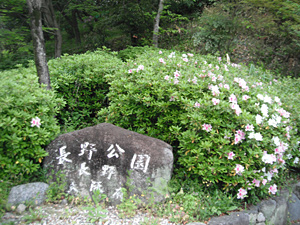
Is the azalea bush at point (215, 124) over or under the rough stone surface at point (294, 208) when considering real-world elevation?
over

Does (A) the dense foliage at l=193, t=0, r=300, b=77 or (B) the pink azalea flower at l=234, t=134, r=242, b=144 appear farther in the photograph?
(A) the dense foliage at l=193, t=0, r=300, b=77

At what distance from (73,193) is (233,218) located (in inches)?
75.6

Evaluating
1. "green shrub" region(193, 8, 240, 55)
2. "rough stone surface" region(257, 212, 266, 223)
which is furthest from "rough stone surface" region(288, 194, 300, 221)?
"green shrub" region(193, 8, 240, 55)

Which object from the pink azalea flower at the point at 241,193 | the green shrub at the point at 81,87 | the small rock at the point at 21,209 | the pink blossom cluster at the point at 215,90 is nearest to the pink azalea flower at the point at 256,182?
the pink azalea flower at the point at 241,193

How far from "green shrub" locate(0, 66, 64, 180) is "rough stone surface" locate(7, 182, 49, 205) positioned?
172 millimetres

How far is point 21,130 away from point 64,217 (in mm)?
1105

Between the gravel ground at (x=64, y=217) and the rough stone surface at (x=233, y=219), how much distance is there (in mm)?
545

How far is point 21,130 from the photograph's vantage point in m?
2.83

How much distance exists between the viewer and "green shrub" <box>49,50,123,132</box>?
4559 mm

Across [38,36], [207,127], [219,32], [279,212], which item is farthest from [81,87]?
[219,32]

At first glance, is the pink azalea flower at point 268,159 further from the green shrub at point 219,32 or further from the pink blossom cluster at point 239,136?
the green shrub at point 219,32

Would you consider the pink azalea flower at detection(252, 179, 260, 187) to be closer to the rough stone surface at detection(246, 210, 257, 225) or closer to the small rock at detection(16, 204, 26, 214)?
the rough stone surface at detection(246, 210, 257, 225)

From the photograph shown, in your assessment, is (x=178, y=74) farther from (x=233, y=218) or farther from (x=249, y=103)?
(x=233, y=218)

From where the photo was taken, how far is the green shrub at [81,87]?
4559mm
